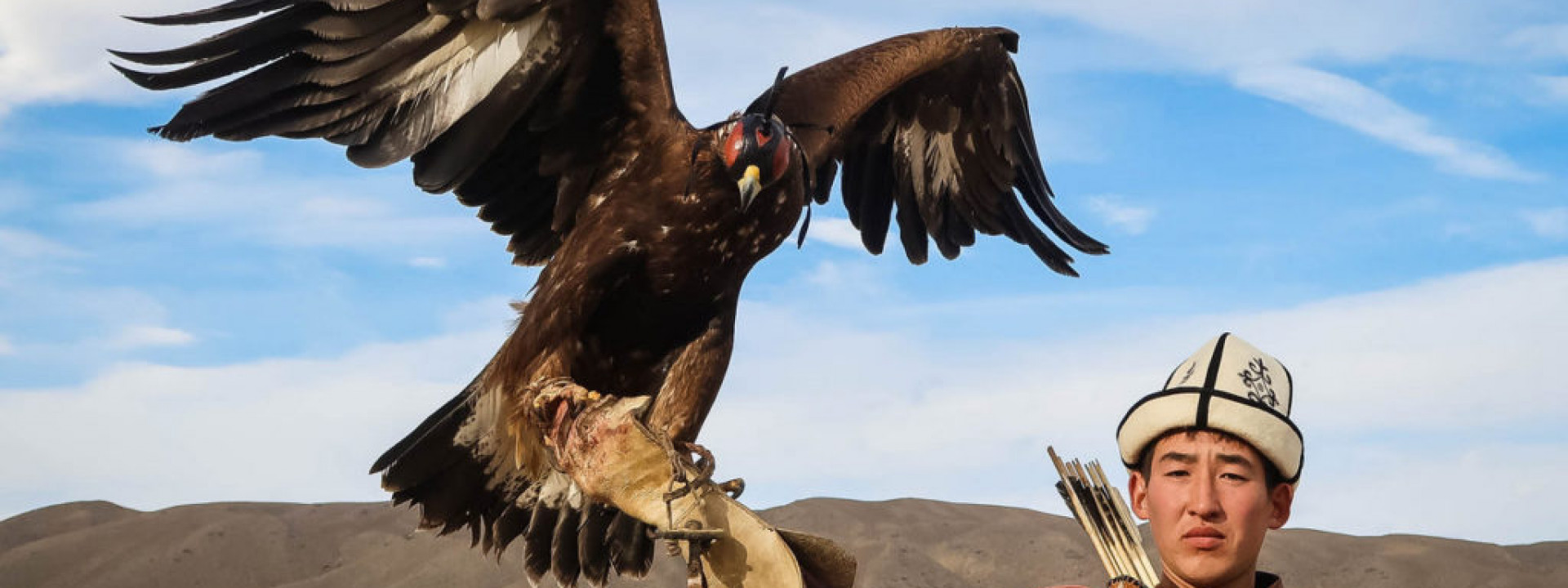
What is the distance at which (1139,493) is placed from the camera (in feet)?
8.24

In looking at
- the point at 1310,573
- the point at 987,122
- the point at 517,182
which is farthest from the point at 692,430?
the point at 1310,573

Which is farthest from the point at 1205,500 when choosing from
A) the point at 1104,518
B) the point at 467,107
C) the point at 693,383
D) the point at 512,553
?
the point at 512,553

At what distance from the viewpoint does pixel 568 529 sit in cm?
542

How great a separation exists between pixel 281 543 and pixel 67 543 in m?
3.16

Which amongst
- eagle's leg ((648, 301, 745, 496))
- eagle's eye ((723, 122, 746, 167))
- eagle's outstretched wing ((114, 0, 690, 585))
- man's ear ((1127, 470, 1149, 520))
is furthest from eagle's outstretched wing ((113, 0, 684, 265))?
man's ear ((1127, 470, 1149, 520))

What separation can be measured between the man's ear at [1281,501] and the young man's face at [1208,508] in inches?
1.5

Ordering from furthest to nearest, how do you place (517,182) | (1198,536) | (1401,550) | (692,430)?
(1401,550), (517,182), (692,430), (1198,536)

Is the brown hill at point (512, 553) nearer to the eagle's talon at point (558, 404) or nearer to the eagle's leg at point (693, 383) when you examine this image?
the eagle's leg at point (693, 383)

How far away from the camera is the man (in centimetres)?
237

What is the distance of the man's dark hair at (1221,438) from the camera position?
7.88ft

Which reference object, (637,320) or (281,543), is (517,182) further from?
(281,543)

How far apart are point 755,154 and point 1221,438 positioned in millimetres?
2605

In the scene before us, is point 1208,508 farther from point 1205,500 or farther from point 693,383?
point 693,383

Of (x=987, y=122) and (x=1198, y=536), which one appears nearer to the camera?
(x=1198, y=536)
